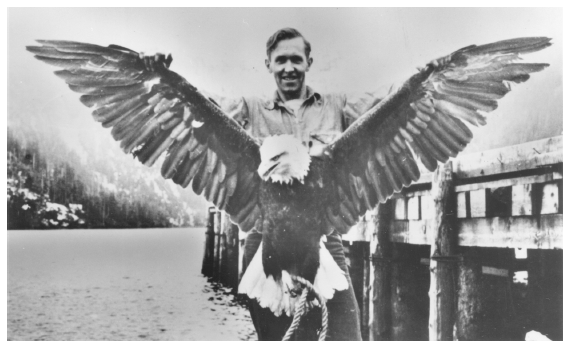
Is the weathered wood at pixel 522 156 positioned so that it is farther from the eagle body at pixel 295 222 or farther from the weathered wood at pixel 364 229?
the eagle body at pixel 295 222

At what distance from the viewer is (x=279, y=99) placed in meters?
2.44

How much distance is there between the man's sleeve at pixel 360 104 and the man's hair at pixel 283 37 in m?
0.31

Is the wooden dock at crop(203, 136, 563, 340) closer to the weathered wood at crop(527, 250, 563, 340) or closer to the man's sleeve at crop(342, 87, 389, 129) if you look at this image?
the weathered wood at crop(527, 250, 563, 340)

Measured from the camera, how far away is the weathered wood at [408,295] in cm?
257

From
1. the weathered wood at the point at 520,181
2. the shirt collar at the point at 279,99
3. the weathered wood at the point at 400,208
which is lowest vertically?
the weathered wood at the point at 400,208

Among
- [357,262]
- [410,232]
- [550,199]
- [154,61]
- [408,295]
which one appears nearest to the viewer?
[550,199]

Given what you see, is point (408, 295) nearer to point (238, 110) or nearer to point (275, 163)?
point (275, 163)

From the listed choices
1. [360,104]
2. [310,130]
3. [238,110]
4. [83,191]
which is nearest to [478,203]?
[360,104]

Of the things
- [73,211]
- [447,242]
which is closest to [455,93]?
[447,242]

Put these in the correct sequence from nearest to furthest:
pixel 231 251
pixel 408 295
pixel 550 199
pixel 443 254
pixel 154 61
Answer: pixel 550 199 < pixel 154 61 < pixel 443 254 < pixel 408 295 < pixel 231 251

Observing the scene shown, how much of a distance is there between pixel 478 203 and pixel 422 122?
1.43 feet

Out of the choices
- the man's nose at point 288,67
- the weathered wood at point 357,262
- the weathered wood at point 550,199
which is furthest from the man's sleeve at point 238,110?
the weathered wood at point 550,199

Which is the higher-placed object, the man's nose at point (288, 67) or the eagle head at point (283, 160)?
the man's nose at point (288, 67)

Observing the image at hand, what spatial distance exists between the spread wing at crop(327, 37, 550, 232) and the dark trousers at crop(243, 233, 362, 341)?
184mm
